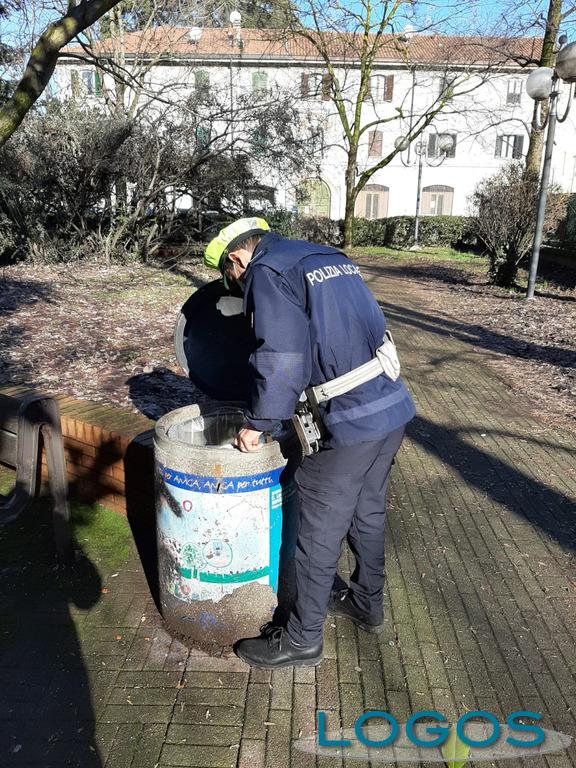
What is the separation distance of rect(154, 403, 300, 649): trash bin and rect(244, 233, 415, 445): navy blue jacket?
27 cm

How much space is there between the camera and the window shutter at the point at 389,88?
39.5 m

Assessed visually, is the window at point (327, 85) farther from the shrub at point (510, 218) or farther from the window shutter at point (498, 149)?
the window shutter at point (498, 149)

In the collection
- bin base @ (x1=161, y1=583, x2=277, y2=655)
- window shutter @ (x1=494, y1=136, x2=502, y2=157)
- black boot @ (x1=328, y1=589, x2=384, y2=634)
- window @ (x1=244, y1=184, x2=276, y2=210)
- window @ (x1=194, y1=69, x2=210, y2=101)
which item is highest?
window shutter @ (x1=494, y1=136, x2=502, y2=157)

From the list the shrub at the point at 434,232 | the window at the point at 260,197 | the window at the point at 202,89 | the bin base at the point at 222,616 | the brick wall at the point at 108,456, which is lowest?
the bin base at the point at 222,616

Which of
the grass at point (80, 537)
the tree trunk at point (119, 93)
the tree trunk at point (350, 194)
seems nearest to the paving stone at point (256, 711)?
the grass at point (80, 537)

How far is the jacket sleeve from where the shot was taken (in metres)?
2.27

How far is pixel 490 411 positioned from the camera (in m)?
6.22

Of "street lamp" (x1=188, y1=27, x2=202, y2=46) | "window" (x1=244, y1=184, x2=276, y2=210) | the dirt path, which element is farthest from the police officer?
"street lamp" (x1=188, y1=27, x2=202, y2=46)

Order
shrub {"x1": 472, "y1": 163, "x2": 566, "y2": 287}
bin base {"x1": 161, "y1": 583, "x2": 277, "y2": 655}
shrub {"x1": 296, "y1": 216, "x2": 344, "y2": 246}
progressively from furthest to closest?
shrub {"x1": 296, "y1": 216, "x2": 344, "y2": 246} → shrub {"x1": 472, "y1": 163, "x2": 566, "y2": 287} → bin base {"x1": 161, "y1": 583, "x2": 277, "y2": 655}

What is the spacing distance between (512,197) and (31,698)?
14779mm

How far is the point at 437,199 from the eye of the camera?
4116cm

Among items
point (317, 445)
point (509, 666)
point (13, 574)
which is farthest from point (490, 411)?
point (13, 574)

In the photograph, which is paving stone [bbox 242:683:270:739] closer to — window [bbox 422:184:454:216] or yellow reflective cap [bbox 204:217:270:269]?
yellow reflective cap [bbox 204:217:270:269]

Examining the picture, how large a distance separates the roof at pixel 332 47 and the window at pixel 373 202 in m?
7.64
